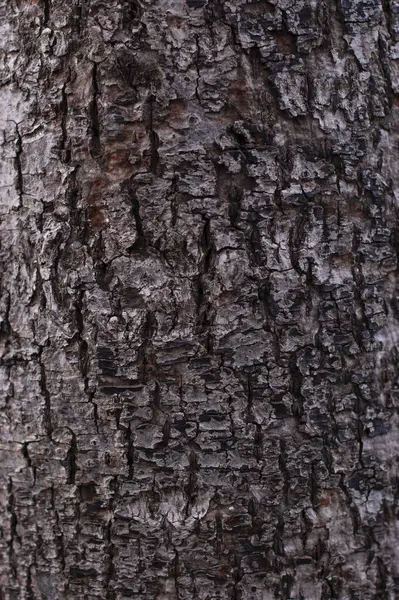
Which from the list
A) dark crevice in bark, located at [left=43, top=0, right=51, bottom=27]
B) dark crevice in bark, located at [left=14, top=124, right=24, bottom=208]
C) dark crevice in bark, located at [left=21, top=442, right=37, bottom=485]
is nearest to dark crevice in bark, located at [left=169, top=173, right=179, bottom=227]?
dark crevice in bark, located at [left=14, top=124, right=24, bottom=208]

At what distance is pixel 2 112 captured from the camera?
69.1 inches

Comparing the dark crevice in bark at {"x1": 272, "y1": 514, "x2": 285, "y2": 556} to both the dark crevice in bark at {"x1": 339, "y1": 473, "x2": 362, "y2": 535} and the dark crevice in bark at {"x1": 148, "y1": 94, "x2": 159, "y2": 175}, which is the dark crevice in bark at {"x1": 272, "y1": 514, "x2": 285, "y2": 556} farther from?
the dark crevice in bark at {"x1": 148, "y1": 94, "x2": 159, "y2": 175}

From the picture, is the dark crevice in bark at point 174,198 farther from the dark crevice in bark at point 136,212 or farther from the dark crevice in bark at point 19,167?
the dark crevice in bark at point 19,167

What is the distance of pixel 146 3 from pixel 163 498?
122 cm

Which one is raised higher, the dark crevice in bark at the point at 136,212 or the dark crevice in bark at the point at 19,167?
the dark crevice in bark at the point at 19,167

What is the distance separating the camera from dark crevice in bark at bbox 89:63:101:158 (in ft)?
5.34

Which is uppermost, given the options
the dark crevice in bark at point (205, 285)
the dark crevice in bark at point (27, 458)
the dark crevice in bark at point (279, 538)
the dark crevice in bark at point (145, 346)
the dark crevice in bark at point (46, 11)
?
the dark crevice in bark at point (46, 11)

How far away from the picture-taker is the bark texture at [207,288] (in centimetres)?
162

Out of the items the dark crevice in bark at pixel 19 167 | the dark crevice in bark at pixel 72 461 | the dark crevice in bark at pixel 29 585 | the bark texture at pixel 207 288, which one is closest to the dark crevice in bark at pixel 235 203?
the bark texture at pixel 207 288

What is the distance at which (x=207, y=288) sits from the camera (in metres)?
1.63

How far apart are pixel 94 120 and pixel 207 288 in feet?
1.65

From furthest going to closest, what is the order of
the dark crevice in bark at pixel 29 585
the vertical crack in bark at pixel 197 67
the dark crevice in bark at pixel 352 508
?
the dark crevice in bark at pixel 29 585
the dark crevice in bark at pixel 352 508
the vertical crack in bark at pixel 197 67

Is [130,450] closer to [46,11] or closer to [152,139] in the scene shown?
[152,139]

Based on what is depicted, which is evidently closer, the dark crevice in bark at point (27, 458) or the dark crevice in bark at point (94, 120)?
the dark crevice in bark at point (94, 120)
